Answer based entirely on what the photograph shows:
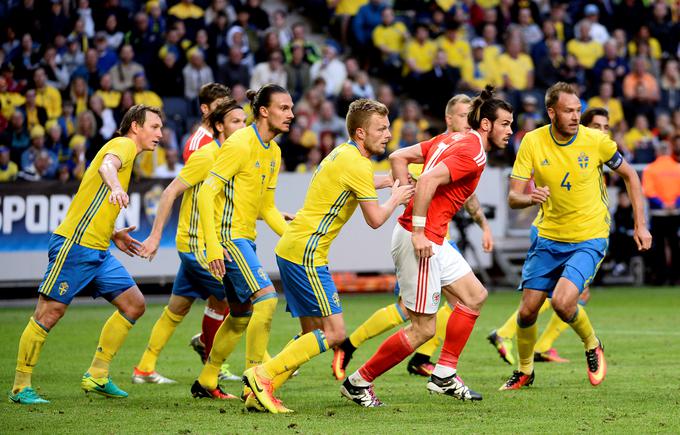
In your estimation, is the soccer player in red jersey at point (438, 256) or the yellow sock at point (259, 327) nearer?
the soccer player in red jersey at point (438, 256)

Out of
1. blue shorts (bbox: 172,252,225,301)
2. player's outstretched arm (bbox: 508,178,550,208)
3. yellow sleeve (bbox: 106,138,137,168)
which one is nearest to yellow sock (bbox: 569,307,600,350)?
player's outstretched arm (bbox: 508,178,550,208)

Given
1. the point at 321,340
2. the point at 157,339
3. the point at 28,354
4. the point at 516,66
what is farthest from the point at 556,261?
the point at 516,66

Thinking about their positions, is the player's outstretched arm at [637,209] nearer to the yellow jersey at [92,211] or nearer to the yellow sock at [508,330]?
the yellow sock at [508,330]

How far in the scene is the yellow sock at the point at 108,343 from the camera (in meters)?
9.05

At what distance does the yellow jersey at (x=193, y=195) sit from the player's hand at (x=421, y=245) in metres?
2.00

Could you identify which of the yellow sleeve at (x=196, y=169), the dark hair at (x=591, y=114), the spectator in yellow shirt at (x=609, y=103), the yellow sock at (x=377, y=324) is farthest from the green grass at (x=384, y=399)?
the spectator in yellow shirt at (x=609, y=103)

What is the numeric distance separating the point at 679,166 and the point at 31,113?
10870 mm

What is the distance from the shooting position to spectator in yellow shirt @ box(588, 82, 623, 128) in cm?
2347

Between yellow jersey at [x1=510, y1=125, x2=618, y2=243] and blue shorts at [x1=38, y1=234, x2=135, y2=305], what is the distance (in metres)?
3.24

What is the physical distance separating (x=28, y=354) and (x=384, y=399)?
103 inches

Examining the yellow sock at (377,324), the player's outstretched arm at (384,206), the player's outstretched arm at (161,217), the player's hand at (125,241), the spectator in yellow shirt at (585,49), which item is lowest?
the yellow sock at (377,324)

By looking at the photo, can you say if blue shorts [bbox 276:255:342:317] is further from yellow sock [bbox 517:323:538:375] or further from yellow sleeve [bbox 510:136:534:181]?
yellow sleeve [bbox 510:136:534:181]

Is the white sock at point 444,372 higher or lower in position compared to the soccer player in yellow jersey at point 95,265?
lower

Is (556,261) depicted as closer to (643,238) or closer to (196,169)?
(643,238)
